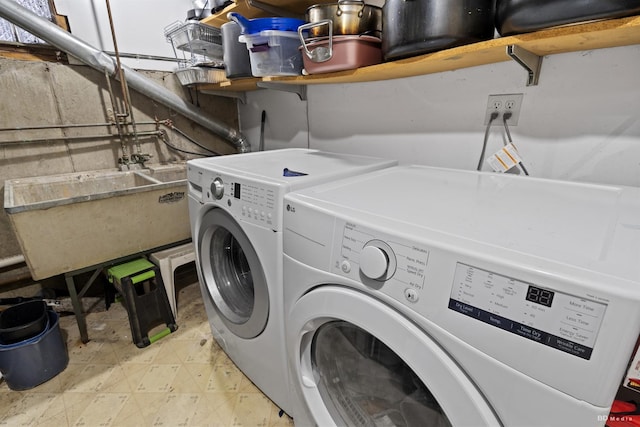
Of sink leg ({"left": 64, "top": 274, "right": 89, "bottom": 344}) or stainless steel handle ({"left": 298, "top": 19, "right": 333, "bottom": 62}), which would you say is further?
sink leg ({"left": 64, "top": 274, "right": 89, "bottom": 344})

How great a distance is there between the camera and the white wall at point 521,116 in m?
0.88

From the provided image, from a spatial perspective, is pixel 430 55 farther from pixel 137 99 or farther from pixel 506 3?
pixel 137 99

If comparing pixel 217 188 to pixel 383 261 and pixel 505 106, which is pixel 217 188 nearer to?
pixel 383 261

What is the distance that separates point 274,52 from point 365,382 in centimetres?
129

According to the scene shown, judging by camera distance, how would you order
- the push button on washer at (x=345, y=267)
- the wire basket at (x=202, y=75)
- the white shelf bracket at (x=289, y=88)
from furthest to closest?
1. the wire basket at (x=202, y=75)
2. the white shelf bracket at (x=289, y=88)
3. the push button on washer at (x=345, y=267)

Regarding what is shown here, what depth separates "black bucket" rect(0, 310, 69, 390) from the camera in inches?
50.4

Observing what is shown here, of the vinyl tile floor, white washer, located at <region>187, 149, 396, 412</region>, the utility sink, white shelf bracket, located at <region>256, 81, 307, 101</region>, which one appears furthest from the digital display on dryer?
the utility sink

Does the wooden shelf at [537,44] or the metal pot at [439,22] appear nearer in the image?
the wooden shelf at [537,44]

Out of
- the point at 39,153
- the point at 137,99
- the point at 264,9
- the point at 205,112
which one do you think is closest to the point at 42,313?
the point at 39,153

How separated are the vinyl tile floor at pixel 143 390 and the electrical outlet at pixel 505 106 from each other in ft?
4.63

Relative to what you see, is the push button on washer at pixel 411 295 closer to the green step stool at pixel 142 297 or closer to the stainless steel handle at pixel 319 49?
the stainless steel handle at pixel 319 49

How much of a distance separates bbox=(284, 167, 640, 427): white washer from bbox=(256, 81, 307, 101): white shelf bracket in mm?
933

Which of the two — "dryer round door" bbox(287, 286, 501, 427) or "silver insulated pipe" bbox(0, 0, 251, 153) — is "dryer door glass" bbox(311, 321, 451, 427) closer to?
"dryer round door" bbox(287, 286, 501, 427)

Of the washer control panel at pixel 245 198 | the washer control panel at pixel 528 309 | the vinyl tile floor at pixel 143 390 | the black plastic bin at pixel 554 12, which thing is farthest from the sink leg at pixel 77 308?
the black plastic bin at pixel 554 12
